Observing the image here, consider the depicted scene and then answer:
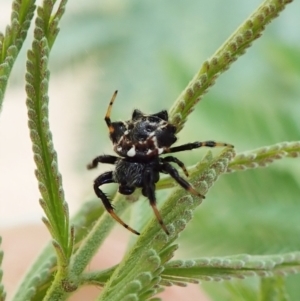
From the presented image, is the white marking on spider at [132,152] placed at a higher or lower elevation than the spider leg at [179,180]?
higher

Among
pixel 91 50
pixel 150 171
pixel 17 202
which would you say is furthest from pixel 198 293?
pixel 91 50

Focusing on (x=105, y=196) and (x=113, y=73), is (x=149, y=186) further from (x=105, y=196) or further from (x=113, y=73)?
(x=113, y=73)

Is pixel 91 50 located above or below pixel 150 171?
above

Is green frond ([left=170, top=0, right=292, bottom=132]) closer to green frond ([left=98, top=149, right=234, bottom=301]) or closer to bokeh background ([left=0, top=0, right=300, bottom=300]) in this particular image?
green frond ([left=98, top=149, right=234, bottom=301])

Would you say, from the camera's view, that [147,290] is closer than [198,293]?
Yes

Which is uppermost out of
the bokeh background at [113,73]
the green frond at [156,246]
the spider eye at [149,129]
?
the bokeh background at [113,73]

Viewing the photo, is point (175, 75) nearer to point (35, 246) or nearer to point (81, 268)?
point (35, 246)

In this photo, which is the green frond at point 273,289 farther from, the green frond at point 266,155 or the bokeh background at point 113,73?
the bokeh background at point 113,73

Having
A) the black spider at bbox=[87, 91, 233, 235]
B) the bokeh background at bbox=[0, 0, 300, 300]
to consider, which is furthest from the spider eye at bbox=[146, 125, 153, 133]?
the bokeh background at bbox=[0, 0, 300, 300]

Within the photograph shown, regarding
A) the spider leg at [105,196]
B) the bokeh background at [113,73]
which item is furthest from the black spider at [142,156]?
the bokeh background at [113,73]
